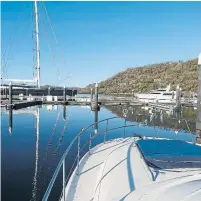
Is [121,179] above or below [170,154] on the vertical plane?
below

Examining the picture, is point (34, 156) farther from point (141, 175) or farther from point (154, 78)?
point (154, 78)

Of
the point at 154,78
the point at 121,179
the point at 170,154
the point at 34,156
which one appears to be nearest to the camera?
the point at 121,179

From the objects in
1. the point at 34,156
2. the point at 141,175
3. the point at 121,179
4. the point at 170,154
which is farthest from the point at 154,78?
the point at 121,179

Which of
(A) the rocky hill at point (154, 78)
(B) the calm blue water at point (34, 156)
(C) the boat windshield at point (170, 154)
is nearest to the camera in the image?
(C) the boat windshield at point (170, 154)

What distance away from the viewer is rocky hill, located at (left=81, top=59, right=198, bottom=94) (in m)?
87.3

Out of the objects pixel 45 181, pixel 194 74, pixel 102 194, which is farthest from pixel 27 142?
pixel 194 74

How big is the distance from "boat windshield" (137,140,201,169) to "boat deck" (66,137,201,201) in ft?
0.48

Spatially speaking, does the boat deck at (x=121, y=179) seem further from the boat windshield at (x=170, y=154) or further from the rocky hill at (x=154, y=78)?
the rocky hill at (x=154, y=78)

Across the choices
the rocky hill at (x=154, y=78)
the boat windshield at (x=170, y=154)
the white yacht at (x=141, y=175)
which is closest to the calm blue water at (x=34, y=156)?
the white yacht at (x=141, y=175)

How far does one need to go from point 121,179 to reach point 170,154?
1.14 m

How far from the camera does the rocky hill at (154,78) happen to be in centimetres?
8728

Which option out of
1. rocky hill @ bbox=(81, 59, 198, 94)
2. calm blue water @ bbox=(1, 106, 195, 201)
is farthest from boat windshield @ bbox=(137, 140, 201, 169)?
rocky hill @ bbox=(81, 59, 198, 94)

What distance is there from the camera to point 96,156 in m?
5.83

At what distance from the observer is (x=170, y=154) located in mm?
4590
